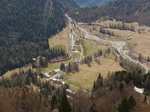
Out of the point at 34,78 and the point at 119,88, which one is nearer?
the point at 119,88

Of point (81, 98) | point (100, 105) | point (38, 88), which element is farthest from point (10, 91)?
point (38, 88)

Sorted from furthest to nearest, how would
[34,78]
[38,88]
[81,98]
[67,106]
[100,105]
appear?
[34,78], [38,88], [81,98], [100,105], [67,106]

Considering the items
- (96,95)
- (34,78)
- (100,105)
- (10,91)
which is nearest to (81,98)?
(100,105)

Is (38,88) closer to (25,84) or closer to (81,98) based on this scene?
(25,84)

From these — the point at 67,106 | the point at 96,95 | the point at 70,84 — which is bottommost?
the point at 70,84

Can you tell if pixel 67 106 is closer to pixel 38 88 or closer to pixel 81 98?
pixel 81 98

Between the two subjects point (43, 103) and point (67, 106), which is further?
point (43, 103)

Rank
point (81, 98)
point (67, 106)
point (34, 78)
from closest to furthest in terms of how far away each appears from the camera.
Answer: point (67, 106) → point (81, 98) → point (34, 78)

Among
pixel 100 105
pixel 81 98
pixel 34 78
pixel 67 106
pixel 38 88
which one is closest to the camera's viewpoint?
pixel 67 106

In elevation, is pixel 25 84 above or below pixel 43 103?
below
